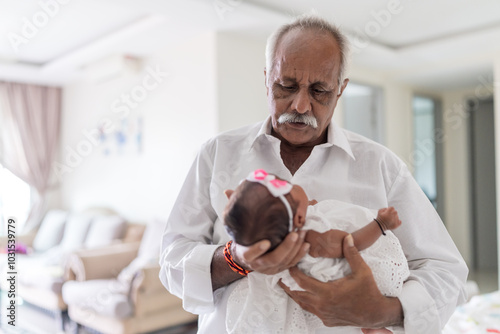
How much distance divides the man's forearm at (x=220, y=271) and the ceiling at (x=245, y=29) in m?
2.21

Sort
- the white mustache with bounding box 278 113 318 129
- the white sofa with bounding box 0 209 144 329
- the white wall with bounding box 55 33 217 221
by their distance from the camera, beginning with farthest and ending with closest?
the white sofa with bounding box 0 209 144 329 < the white wall with bounding box 55 33 217 221 < the white mustache with bounding box 278 113 318 129

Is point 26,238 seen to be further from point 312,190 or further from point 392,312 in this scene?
point 392,312

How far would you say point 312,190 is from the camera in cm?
119

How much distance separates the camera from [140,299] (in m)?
3.47

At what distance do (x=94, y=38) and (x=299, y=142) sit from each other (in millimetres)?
4012

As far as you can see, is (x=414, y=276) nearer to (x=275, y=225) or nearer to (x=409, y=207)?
(x=409, y=207)

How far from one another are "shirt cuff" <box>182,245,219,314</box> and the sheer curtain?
223 inches

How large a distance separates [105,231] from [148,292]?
1544 millimetres

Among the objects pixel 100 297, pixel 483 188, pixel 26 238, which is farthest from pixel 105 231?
pixel 483 188

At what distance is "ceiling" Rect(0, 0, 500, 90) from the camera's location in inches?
138

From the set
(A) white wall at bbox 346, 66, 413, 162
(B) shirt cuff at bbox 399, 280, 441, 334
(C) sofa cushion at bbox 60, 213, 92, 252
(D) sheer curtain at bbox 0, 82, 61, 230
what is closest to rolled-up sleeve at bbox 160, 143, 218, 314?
(B) shirt cuff at bbox 399, 280, 441, 334

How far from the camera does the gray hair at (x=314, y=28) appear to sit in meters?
1.19

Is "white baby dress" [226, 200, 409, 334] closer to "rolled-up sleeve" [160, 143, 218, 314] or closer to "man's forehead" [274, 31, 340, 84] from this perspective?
"rolled-up sleeve" [160, 143, 218, 314]

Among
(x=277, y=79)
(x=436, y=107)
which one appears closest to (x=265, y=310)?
(x=277, y=79)
